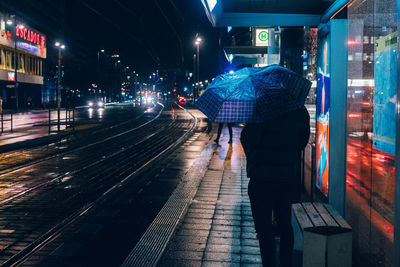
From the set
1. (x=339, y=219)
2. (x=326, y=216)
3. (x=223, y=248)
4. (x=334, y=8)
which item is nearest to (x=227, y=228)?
(x=223, y=248)

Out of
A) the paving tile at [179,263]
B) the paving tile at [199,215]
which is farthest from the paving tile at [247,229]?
the paving tile at [179,263]

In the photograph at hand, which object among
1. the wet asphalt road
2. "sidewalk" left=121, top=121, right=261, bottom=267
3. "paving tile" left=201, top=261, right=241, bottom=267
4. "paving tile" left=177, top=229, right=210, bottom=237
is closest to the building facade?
the wet asphalt road

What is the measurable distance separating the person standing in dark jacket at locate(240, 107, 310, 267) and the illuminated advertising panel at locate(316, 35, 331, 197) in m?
1.52

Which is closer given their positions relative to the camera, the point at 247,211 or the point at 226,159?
the point at 247,211

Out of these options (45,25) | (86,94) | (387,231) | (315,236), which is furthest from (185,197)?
(86,94)

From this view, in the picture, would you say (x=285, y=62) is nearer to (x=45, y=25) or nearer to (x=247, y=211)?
(x=247, y=211)

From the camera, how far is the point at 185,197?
7266mm

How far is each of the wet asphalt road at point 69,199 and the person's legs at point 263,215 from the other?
173cm

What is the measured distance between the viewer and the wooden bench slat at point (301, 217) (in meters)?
3.63

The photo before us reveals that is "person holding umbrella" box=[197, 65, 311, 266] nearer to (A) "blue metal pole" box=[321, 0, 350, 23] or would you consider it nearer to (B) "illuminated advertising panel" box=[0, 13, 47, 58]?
(A) "blue metal pole" box=[321, 0, 350, 23]

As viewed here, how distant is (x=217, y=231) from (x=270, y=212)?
1951 mm

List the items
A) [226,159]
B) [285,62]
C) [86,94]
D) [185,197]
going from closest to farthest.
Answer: [285,62]
[185,197]
[226,159]
[86,94]

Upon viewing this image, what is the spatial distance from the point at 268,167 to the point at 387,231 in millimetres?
2604

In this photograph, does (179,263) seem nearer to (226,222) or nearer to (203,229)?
(203,229)
